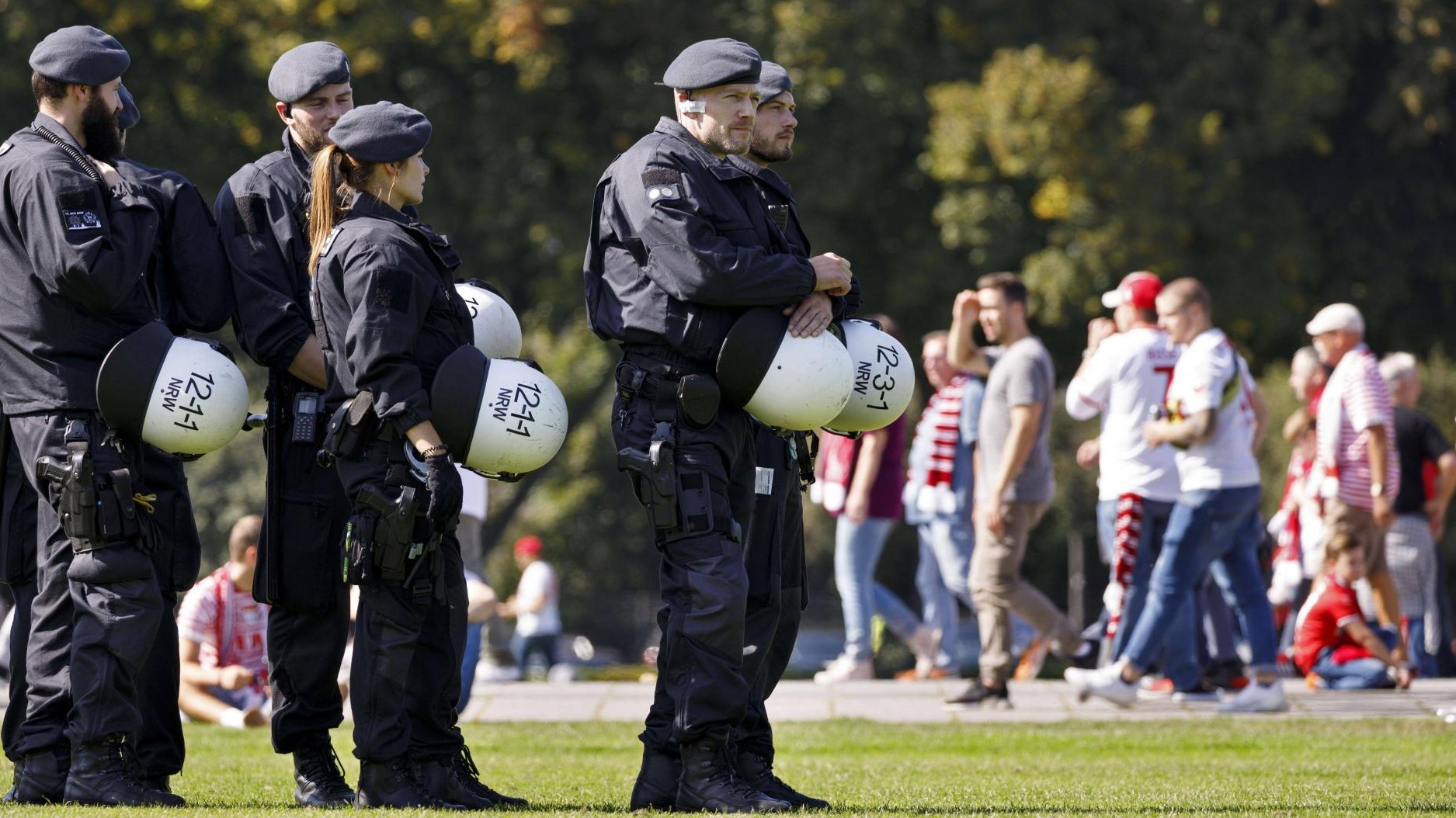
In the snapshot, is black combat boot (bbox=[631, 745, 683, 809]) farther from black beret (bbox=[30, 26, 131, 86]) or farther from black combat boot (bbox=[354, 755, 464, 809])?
black beret (bbox=[30, 26, 131, 86])

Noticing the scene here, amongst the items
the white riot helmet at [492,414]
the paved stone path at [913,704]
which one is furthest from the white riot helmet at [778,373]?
the paved stone path at [913,704]

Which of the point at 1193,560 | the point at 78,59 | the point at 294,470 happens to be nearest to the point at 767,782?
the point at 294,470

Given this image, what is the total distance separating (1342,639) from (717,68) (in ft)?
21.3

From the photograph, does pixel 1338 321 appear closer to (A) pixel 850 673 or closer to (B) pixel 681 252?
(A) pixel 850 673

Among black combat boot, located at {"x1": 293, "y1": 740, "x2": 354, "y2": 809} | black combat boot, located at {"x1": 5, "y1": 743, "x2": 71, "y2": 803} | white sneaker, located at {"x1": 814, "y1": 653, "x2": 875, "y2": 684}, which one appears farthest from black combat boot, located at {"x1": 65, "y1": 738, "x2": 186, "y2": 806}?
white sneaker, located at {"x1": 814, "y1": 653, "x2": 875, "y2": 684}

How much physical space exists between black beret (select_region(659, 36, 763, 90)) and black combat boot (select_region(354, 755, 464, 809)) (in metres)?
2.17

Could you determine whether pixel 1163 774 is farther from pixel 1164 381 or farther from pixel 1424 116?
pixel 1424 116

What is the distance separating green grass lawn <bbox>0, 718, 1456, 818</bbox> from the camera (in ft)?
20.8

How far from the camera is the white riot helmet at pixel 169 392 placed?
590 cm

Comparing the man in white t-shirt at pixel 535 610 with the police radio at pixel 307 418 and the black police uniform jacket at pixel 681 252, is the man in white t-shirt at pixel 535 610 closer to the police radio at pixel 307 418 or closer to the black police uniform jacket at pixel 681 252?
the police radio at pixel 307 418

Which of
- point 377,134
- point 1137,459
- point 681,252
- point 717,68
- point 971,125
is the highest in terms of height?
point 971,125

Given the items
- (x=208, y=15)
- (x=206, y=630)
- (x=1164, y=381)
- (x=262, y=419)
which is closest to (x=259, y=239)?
(x=262, y=419)

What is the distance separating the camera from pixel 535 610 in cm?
1853

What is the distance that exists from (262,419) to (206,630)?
171 inches
